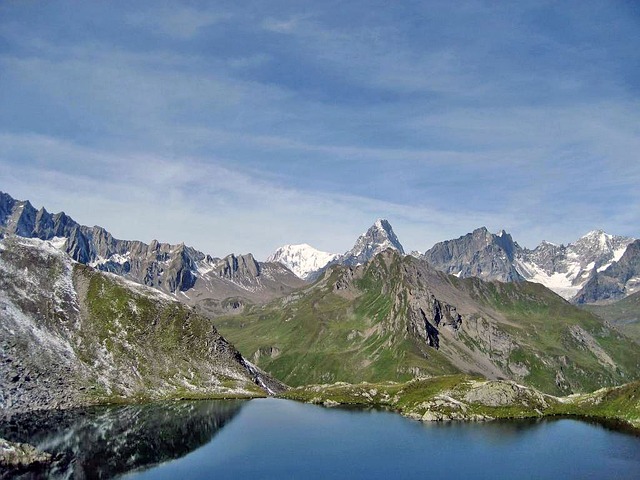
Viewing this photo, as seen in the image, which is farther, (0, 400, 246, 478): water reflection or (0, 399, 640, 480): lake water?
(0, 399, 640, 480): lake water

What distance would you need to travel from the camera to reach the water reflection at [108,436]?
5138 inches

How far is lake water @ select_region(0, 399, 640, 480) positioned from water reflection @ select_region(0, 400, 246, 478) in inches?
10.0

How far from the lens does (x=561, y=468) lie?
14425 centimetres

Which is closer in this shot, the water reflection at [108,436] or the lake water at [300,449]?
the water reflection at [108,436]

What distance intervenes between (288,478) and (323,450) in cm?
3211

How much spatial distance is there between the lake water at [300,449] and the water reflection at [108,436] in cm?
25

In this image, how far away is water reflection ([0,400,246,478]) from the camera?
428 feet

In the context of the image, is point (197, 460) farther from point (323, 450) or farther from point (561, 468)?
point (561, 468)

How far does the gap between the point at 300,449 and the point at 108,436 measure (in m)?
52.9

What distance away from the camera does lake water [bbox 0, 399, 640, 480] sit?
134 metres

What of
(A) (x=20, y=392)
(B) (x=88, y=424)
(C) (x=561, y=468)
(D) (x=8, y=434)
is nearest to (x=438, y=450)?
(C) (x=561, y=468)

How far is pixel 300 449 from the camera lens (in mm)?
156625

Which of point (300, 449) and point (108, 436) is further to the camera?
point (108, 436)

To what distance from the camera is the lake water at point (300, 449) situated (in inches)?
5266
